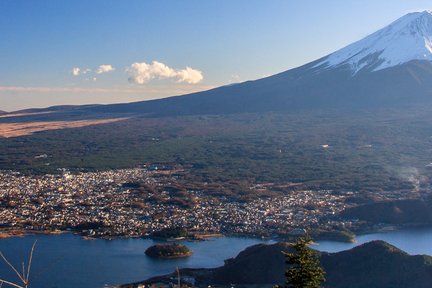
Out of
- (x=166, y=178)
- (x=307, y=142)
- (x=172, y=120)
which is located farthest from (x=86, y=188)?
(x=172, y=120)

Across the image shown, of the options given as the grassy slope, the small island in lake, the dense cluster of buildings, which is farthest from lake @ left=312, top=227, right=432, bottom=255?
the grassy slope

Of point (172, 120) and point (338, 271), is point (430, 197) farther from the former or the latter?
point (172, 120)

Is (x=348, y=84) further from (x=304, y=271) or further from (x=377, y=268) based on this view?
(x=304, y=271)

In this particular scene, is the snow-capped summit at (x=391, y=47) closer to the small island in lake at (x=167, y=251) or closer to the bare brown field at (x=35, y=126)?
the bare brown field at (x=35, y=126)

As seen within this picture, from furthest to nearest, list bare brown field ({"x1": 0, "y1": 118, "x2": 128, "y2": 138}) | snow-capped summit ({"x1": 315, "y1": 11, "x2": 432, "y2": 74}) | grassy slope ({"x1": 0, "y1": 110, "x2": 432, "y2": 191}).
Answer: snow-capped summit ({"x1": 315, "y1": 11, "x2": 432, "y2": 74}), bare brown field ({"x1": 0, "y1": 118, "x2": 128, "y2": 138}), grassy slope ({"x1": 0, "y1": 110, "x2": 432, "y2": 191})

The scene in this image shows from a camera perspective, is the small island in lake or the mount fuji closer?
the small island in lake

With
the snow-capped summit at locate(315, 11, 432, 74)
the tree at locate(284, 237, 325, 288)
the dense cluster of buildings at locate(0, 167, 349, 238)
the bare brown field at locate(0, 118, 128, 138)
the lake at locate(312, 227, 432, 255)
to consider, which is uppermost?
the snow-capped summit at locate(315, 11, 432, 74)

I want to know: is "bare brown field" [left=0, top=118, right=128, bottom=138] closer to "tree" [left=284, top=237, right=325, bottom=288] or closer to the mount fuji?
the mount fuji

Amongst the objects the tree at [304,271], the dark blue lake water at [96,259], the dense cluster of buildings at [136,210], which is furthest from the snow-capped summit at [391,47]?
the tree at [304,271]
